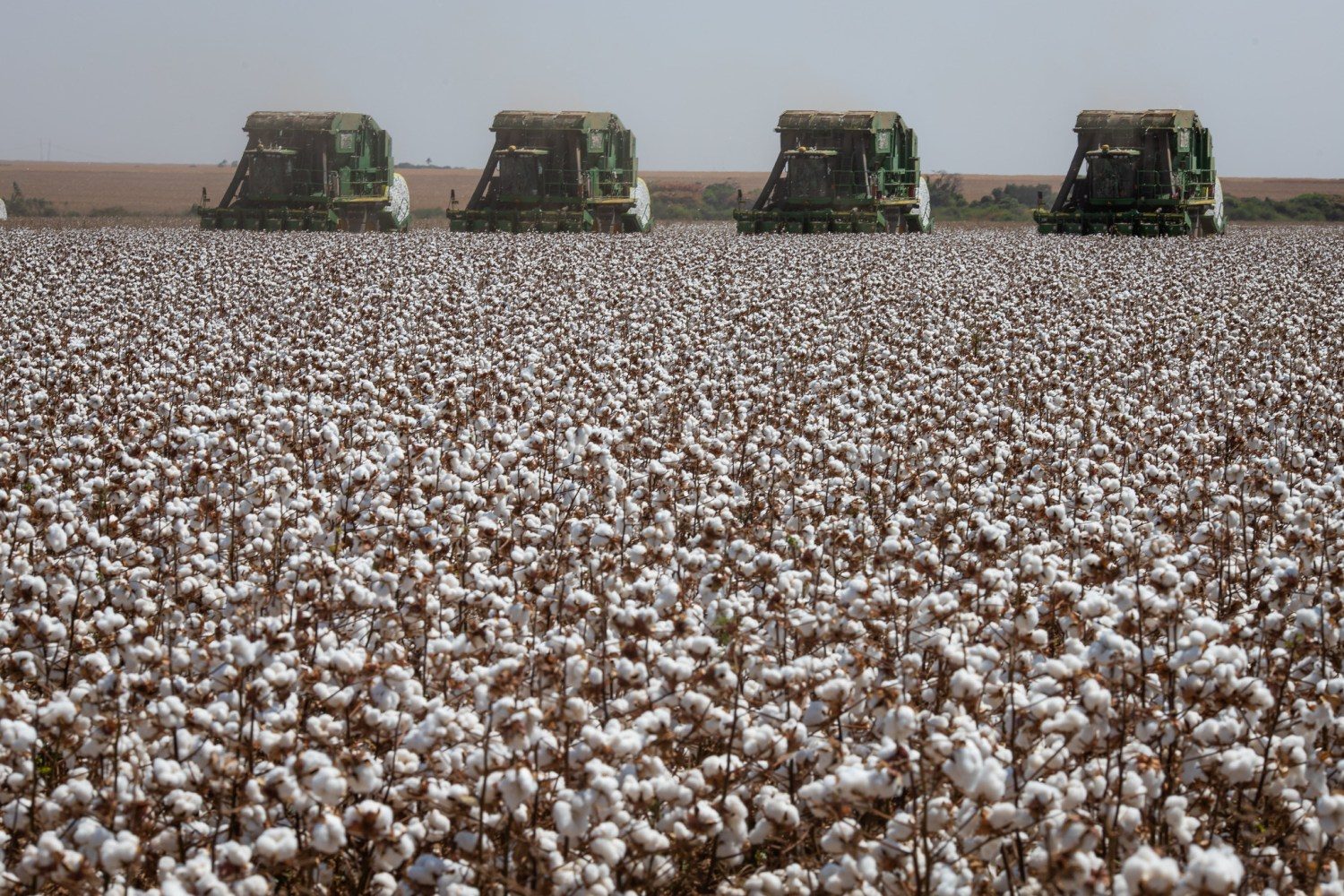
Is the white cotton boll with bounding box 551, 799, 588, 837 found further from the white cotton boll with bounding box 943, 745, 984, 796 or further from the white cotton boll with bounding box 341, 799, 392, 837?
the white cotton boll with bounding box 943, 745, 984, 796

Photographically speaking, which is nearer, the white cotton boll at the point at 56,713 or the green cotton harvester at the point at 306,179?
the white cotton boll at the point at 56,713

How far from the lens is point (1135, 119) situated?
38281 mm

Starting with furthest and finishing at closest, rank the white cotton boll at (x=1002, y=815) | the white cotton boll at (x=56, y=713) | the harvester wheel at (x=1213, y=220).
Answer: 1. the harvester wheel at (x=1213, y=220)
2. the white cotton boll at (x=56, y=713)
3. the white cotton boll at (x=1002, y=815)

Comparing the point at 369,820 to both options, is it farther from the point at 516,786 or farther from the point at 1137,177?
the point at 1137,177

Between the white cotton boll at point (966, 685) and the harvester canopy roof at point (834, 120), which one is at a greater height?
the harvester canopy roof at point (834, 120)

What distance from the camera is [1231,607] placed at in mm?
6297

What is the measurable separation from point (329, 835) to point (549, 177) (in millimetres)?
34512

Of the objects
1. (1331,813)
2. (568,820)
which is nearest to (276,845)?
(568,820)

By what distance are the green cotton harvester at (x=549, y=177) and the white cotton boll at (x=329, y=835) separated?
3249 centimetres

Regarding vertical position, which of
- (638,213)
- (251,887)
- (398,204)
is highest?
(398,204)

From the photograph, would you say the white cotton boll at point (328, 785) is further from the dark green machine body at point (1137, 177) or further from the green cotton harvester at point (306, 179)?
the dark green machine body at point (1137, 177)

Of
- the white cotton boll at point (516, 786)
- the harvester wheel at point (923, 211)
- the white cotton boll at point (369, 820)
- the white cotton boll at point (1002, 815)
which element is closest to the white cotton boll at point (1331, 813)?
the white cotton boll at point (1002, 815)

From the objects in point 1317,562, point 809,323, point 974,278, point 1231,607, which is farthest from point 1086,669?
point 974,278

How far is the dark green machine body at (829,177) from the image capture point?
37.8 meters
